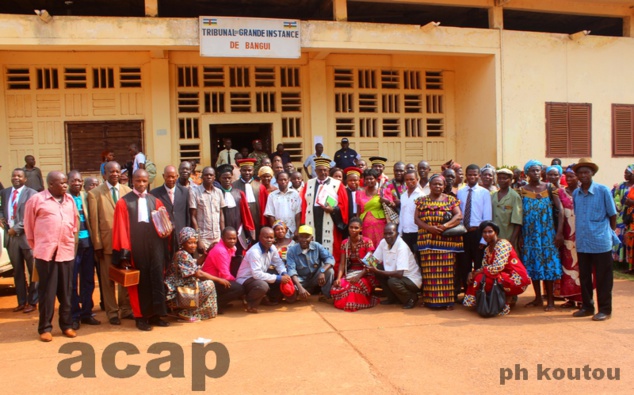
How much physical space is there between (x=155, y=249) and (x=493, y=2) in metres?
9.77

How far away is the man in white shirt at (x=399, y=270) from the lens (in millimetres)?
6676

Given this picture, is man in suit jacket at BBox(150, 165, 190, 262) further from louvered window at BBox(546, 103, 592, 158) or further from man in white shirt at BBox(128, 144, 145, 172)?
louvered window at BBox(546, 103, 592, 158)

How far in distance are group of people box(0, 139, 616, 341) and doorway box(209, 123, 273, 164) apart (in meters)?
5.13

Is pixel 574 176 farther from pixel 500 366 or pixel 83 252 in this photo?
pixel 83 252

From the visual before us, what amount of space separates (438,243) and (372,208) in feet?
3.42

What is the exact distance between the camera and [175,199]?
672 centimetres

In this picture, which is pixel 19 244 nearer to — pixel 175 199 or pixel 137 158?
pixel 175 199

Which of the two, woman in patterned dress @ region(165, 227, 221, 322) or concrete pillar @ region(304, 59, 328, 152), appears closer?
woman in patterned dress @ region(165, 227, 221, 322)

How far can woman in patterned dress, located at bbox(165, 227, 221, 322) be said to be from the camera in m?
6.23

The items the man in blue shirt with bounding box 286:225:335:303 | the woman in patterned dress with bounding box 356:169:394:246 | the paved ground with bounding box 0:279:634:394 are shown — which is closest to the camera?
the paved ground with bounding box 0:279:634:394

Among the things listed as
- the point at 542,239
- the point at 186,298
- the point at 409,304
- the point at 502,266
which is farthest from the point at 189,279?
the point at 542,239

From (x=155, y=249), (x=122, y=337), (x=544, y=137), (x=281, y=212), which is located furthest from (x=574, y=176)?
(x=544, y=137)

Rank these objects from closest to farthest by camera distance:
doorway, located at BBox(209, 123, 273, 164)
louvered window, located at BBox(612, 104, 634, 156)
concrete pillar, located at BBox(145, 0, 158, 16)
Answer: concrete pillar, located at BBox(145, 0, 158, 16) < doorway, located at BBox(209, 123, 273, 164) < louvered window, located at BBox(612, 104, 634, 156)

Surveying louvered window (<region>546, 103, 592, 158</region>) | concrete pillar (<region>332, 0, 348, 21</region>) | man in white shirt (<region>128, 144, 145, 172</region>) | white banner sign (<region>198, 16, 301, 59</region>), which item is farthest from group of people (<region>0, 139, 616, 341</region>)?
louvered window (<region>546, 103, 592, 158</region>)
